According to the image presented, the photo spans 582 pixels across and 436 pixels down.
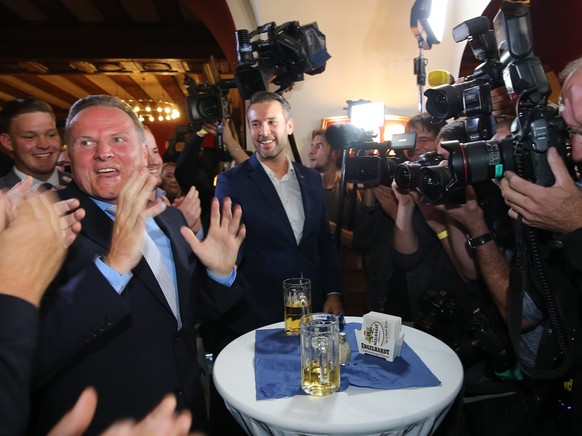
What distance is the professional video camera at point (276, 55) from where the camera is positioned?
2.18m

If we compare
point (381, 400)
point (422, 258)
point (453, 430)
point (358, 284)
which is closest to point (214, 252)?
point (381, 400)

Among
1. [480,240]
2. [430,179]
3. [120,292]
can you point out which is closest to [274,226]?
[430,179]

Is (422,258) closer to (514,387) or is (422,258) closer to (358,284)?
(514,387)

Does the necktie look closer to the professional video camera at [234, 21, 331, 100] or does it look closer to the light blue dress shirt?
the light blue dress shirt

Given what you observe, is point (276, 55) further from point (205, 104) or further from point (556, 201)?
point (556, 201)

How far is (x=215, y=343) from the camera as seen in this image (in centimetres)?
202

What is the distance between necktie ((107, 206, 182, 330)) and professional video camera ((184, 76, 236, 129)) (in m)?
1.12

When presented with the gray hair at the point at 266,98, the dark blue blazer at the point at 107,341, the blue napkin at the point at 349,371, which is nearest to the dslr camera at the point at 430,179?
the blue napkin at the point at 349,371

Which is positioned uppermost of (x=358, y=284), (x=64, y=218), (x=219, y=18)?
(x=219, y=18)

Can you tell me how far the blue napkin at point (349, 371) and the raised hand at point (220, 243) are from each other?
0.94ft

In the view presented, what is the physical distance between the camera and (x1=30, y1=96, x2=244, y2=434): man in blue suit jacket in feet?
2.93

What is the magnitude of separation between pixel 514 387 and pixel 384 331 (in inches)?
27.1

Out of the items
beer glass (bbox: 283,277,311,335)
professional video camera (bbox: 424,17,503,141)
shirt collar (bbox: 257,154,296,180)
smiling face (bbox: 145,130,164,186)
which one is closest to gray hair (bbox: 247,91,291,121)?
shirt collar (bbox: 257,154,296,180)

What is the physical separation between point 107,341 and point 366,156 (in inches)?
53.3
